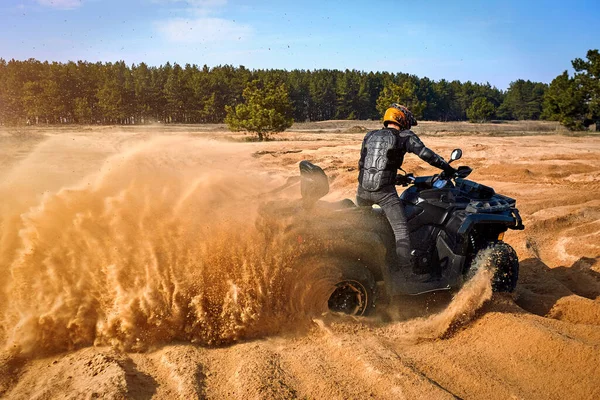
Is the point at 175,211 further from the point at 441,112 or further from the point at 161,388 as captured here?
the point at 441,112

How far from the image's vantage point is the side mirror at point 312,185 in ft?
14.8

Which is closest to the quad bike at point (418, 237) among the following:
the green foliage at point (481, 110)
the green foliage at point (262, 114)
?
the green foliage at point (262, 114)

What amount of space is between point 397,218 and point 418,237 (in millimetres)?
497

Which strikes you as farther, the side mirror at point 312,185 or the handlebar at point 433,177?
the handlebar at point 433,177

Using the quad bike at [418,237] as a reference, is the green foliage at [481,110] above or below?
above

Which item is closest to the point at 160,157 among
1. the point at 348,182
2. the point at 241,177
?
the point at 241,177

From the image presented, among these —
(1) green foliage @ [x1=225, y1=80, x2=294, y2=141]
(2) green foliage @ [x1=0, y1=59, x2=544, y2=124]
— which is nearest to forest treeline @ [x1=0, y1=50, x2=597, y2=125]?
(2) green foliage @ [x1=0, y1=59, x2=544, y2=124]

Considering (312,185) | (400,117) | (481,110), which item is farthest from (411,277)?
(481,110)

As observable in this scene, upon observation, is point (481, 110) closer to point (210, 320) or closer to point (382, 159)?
point (382, 159)

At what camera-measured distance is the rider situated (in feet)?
15.3

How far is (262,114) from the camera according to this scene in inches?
1357

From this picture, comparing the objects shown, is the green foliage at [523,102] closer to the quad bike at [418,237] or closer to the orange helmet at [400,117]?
the quad bike at [418,237]

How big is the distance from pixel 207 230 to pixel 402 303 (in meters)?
2.47

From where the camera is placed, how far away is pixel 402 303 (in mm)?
5176
